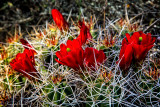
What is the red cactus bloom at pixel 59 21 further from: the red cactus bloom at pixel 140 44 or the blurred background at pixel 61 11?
the blurred background at pixel 61 11

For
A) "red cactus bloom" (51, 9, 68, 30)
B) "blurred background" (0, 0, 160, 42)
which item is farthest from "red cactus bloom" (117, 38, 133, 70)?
"blurred background" (0, 0, 160, 42)

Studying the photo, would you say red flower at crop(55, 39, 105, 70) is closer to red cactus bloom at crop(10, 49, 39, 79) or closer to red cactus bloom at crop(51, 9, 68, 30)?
red cactus bloom at crop(10, 49, 39, 79)

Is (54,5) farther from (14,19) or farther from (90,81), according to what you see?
(90,81)

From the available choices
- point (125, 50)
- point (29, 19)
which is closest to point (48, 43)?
point (125, 50)

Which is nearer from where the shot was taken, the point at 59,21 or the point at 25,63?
the point at 25,63

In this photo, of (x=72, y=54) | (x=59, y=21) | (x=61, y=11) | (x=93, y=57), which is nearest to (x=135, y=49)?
(x=93, y=57)

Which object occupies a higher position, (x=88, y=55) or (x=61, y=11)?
(x=61, y=11)

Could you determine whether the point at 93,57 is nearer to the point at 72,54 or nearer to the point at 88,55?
the point at 88,55
